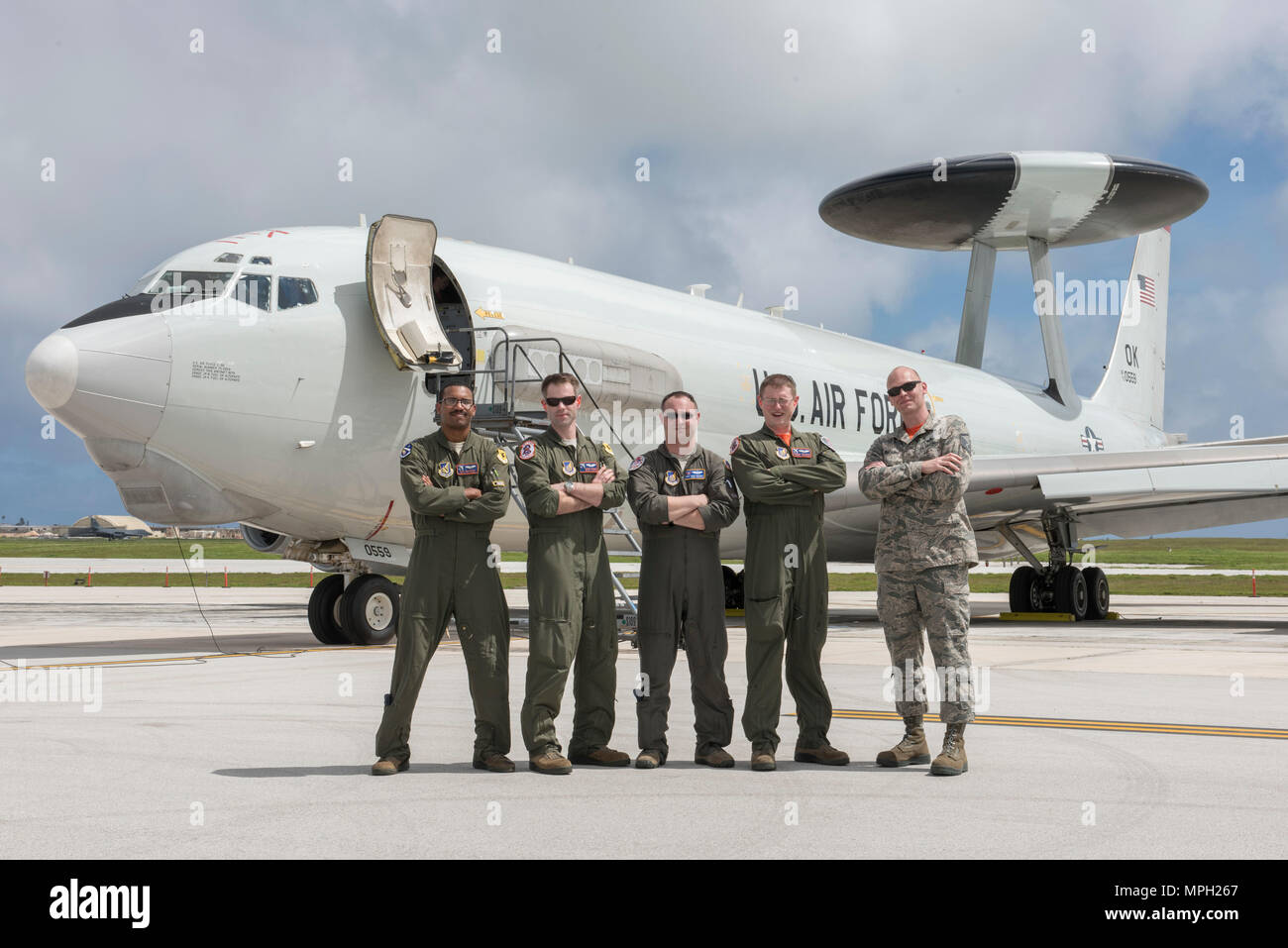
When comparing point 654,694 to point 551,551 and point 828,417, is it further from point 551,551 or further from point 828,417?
point 828,417

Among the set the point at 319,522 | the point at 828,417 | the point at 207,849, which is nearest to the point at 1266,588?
the point at 828,417

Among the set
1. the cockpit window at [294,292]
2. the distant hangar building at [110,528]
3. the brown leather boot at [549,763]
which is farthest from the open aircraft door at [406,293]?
the distant hangar building at [110,528]

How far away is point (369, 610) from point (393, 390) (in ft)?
8.97

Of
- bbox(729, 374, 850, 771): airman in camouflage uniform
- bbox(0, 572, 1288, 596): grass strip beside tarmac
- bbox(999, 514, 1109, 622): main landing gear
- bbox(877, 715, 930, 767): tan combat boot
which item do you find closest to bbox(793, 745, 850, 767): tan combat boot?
bbox(729, 374, 850, 771): airman in camouflage uniform

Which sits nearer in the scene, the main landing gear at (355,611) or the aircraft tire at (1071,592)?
the main landing gear at (355,611)

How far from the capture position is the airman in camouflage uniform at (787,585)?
22.3ft

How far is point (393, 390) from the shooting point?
43.4 ft

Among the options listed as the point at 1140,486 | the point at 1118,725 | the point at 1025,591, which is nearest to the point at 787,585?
the point at 1118,725

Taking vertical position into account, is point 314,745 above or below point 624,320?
below

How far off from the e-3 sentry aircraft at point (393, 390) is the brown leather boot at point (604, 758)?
6679mm

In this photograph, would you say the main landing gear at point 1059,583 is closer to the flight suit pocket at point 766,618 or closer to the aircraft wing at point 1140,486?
the aircraft wing at point 1140,486

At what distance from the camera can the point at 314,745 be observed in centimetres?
728

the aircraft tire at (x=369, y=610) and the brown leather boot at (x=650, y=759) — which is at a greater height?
the aircraft tire at (x=369, y=610)
